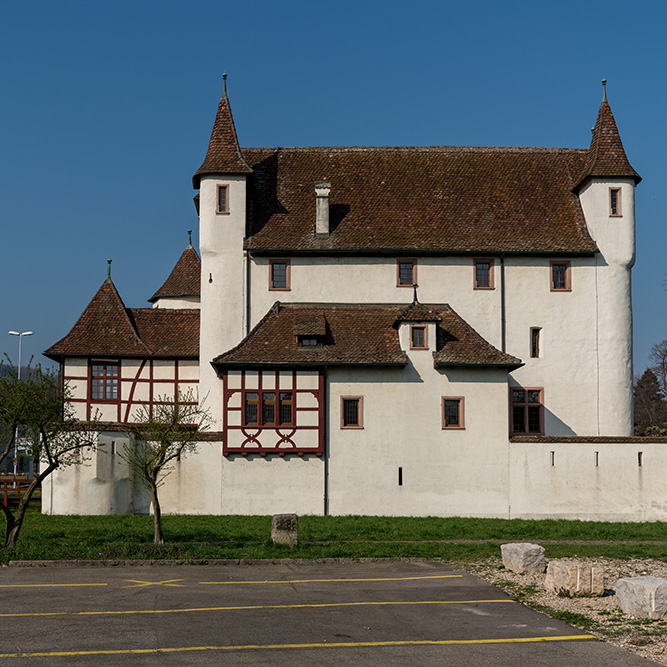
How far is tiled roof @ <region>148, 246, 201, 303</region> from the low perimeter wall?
20.0 m

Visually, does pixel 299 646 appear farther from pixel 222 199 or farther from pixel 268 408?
pixel 222 199

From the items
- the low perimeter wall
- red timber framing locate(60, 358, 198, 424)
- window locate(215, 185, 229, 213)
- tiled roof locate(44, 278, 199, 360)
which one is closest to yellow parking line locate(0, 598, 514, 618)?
the low perimeter wall

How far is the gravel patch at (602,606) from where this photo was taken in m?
14.3

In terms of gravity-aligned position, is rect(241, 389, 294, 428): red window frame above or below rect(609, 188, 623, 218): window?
below

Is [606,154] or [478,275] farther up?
[606,154]

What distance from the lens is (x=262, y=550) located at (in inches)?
920

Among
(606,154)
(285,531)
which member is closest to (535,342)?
(606,154)

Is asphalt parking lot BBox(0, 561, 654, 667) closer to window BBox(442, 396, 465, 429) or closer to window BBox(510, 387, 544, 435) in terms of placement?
window BBox(442, 396, 465, 429)

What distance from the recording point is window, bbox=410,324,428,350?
35.9 meters

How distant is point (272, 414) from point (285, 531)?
11625mm

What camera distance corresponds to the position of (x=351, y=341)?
36406mm

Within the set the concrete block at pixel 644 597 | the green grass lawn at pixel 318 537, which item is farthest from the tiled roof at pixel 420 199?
the concrete block at pixel 644 597

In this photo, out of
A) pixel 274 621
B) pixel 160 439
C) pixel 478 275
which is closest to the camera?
pixel 274 621

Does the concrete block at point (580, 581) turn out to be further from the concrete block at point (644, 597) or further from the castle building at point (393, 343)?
the castle building at point (393, 343)
